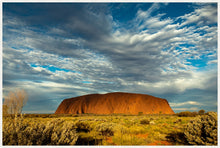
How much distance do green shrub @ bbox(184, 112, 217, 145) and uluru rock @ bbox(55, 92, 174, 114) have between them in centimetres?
5588

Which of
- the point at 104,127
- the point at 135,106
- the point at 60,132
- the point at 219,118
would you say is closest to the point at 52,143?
the point at 60,132

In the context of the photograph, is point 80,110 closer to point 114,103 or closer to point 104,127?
point 114,103

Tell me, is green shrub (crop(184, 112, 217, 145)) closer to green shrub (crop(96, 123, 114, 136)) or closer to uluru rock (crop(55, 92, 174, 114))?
green shrub (crop(96, 123, 114, 136))

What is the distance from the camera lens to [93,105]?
6638 cm

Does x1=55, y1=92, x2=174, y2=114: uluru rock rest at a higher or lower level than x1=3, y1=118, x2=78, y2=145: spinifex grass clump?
higher

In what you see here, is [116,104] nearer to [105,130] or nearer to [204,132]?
[105,130]

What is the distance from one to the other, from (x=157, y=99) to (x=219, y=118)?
2805 inches

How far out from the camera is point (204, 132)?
7039 mm

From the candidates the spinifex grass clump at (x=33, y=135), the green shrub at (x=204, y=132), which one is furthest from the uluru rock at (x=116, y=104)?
the spinifex grass clump at (x=33, y=135)

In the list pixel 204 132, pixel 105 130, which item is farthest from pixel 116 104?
pixel 204 132

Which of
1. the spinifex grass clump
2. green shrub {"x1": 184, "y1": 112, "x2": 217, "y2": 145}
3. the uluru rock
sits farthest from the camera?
the uluru rock

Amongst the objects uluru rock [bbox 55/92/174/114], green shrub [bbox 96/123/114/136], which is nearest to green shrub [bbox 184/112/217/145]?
green shrub [bbox 96/123/114/136]

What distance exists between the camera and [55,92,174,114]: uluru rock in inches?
2499

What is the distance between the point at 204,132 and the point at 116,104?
196ft
